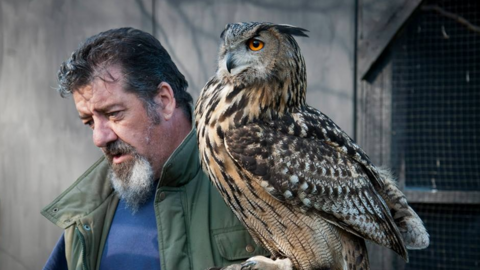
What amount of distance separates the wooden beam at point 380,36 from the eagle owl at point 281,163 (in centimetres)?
159

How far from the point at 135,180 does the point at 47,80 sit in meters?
2.23

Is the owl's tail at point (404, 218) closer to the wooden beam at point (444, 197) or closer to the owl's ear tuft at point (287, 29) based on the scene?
the owl's ear tuft at point (287, 29)

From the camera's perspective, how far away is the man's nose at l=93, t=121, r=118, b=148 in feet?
7.50

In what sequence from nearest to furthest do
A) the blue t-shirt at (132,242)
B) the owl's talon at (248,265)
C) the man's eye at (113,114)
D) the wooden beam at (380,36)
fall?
1. the owl's talon at (248,265)
2. the blue t-shirt at (132,242)
3. the man's eye at (113,114)
4. the wooden beam at (380,36)

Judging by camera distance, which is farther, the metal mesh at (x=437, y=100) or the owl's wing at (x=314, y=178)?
the metal mesh at (x=437, y=100)

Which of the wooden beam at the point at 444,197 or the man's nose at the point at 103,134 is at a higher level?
the man's nose at the point at 103,134

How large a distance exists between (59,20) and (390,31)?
2329 mm

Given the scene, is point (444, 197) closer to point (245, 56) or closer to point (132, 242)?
point (245, 56)

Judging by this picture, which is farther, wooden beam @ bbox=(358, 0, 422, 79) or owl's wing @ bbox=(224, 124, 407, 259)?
wooden beam @ bbox=(358, 0, 422, 79)

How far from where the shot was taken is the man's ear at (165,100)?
2404 mm

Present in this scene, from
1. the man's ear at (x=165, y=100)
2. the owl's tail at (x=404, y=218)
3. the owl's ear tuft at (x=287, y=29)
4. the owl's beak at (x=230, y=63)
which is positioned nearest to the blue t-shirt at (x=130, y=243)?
the man's ear at (x=165, y=100)

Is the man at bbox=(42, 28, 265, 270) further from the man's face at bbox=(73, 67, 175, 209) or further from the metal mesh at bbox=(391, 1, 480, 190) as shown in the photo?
the metal mesh at bbox=(391, 1, 480, 190)

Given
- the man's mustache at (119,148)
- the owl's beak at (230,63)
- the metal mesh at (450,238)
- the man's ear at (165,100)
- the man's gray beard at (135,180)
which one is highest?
the owl's beak at (230,63)

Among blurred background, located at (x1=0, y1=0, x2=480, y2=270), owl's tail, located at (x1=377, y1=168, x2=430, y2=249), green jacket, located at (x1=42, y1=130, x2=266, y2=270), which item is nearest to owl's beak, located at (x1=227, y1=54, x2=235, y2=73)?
green jacket, located at (x1=42, y1=130, x2=266, y2=270)
